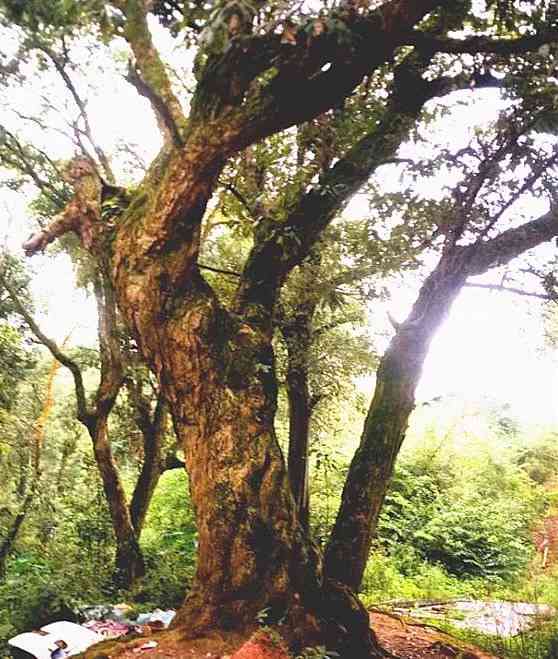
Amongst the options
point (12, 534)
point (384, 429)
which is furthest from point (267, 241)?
point (12, 534)

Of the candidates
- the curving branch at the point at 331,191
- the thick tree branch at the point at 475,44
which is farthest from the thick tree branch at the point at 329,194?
the thick tree branch at the point at 475,44

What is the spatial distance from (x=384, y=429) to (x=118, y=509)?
384 cm

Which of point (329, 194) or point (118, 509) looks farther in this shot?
point (118, 509)

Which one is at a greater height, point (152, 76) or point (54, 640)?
point (152, 76)

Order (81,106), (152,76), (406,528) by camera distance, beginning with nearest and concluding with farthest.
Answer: (152,76)
(81,106)
(406,528)

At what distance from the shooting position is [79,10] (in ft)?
9.22

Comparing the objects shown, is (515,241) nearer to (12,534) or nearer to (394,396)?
(394,396)

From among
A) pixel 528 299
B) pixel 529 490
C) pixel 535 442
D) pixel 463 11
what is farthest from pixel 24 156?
pixel 535 442

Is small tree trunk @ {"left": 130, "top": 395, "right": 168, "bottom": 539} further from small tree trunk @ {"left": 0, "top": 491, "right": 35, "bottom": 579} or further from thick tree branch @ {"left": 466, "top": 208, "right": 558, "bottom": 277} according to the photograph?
thick tree branch @ {"left": 466, "top": 208, "right": 558, "bottom": 277}

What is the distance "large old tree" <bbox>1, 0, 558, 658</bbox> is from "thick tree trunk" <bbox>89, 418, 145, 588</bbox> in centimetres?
328

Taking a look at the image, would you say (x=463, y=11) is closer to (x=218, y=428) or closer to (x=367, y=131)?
(x=367, y=131)

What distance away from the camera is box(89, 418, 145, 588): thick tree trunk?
24.1 feet

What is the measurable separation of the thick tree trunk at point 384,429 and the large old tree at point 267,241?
0.01 metres

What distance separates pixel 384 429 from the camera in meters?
5.00
